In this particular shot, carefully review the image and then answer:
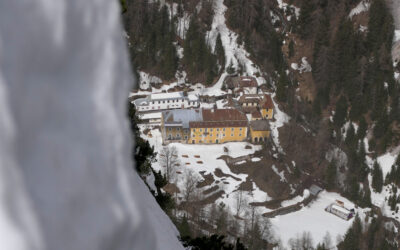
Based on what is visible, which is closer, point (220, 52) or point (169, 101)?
point (169, 101)

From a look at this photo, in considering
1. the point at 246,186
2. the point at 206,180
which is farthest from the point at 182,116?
the point at 246,186

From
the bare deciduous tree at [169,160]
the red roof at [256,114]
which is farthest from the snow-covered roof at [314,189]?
the bare deciduous tree at [169,160]

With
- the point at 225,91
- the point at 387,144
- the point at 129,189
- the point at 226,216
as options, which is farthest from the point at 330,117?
the point at 129,189

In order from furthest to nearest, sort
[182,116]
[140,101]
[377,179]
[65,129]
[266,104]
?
[266,104] → [140,101] → [182,116] → [377,179] → [65,129]

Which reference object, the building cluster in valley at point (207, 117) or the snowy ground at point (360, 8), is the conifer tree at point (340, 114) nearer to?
the building cluster in valley at point (207, 117)

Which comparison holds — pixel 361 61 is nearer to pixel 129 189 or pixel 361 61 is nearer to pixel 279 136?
pixel 279 136

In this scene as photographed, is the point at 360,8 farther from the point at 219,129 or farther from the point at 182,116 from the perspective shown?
the point at 182,116
